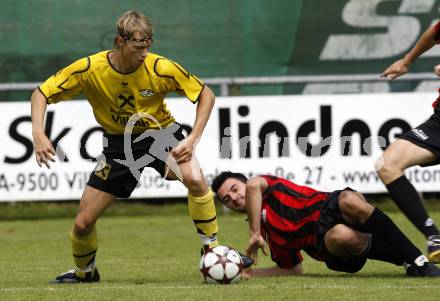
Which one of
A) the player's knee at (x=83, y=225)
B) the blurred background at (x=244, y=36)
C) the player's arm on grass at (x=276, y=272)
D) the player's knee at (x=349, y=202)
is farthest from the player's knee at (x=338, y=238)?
the blurred background at (x=244, y=36)

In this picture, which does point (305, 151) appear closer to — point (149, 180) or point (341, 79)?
point (341, 79)

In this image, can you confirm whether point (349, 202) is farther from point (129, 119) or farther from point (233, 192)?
point (129, 119)

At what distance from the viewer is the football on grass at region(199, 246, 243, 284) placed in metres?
6.88

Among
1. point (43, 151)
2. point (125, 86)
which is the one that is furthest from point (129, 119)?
point (43, 151)

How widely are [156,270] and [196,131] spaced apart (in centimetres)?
154

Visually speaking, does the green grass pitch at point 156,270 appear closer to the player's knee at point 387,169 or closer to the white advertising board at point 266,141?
the white advertising board at point 266,141

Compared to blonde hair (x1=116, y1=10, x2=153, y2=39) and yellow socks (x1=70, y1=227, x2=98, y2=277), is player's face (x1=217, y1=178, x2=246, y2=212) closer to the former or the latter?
yellow socks (x1=70, y1=227, x2=98, y2=277)

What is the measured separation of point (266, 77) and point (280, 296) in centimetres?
686

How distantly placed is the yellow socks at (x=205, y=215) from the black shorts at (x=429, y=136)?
4.61 ft

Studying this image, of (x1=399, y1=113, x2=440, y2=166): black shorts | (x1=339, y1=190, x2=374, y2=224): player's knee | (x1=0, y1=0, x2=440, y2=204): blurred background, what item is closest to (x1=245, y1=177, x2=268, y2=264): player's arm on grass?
(x1=339, y1=190, x2=374, y2=224): player's knee

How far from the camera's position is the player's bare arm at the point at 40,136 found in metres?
6.86

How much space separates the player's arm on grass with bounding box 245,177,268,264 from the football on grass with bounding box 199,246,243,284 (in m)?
0.15

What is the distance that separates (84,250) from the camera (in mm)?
7523

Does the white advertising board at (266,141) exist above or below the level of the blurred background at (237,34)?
below
